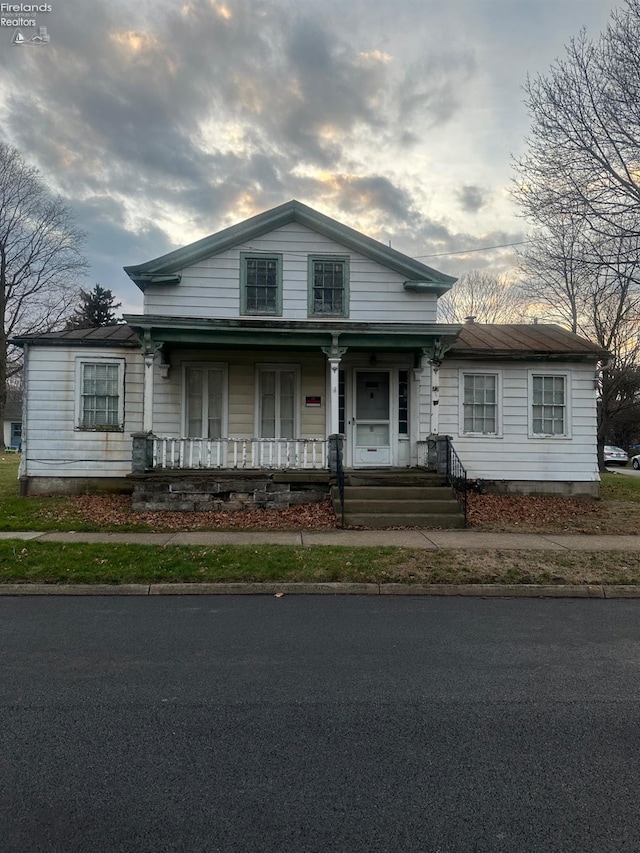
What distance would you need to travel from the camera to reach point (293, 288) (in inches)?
507

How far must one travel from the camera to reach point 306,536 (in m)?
8.91

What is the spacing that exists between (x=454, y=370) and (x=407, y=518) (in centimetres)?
514

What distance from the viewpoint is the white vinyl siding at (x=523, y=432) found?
13492mm

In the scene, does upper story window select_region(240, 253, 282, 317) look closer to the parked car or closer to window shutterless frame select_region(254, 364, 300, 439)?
window shutterless frame select_region(254, 364, 300, 439)

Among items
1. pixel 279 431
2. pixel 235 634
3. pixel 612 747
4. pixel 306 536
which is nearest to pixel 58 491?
pixel 279 431

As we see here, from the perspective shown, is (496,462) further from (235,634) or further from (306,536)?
(235,634)

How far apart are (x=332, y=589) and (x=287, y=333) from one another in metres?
6.68

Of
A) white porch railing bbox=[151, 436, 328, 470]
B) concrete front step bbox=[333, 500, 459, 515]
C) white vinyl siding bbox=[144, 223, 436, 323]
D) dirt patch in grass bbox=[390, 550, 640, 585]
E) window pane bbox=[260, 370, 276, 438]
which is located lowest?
dirt patch in grass bbox=[390, 550, 640, 585]

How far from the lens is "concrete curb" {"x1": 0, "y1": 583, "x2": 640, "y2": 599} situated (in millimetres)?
6344

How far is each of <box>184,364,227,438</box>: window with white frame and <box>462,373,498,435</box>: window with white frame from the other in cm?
627

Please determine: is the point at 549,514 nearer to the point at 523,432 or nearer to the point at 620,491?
the point at 523,432

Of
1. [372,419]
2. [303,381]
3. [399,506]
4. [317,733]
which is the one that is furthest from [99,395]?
[317,733]

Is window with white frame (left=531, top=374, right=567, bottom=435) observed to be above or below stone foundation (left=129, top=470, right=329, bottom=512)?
above

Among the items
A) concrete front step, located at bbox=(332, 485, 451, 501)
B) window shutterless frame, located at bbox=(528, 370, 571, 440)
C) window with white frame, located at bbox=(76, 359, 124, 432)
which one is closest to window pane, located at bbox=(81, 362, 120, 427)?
window with white frame, located at bbox=(76, 359, 124, 432)
